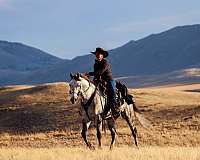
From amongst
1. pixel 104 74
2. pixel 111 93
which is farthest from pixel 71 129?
pixel 104 74

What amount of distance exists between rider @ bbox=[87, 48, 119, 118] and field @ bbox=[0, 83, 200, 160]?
1674mm

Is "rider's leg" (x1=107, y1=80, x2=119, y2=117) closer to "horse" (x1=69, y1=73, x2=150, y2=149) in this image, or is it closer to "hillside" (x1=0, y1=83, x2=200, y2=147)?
"horse" (x1=69, y1=73, x2=150, y2=149)

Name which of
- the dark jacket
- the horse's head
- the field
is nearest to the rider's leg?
the dark jacket

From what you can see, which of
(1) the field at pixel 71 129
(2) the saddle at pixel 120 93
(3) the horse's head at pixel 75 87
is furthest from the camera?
(2) the saddle at pixel 120 93

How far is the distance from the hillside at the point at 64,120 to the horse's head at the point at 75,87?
925cm

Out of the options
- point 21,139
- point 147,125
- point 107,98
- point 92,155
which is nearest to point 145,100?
point 21,139

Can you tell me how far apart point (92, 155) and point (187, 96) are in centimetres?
5196

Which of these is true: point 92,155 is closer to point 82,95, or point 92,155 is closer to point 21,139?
point 82,95

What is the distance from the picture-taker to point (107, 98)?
21.4 metres

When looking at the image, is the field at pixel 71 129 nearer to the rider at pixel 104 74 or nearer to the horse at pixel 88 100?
the horse at pixel 88 100

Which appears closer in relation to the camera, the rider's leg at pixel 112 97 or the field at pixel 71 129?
the field at pixel 71 129

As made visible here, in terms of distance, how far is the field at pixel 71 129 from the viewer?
1881 cm

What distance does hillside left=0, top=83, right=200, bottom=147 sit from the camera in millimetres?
31375

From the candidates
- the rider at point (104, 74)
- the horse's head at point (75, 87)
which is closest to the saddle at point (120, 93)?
the rider at point (104, 74)
